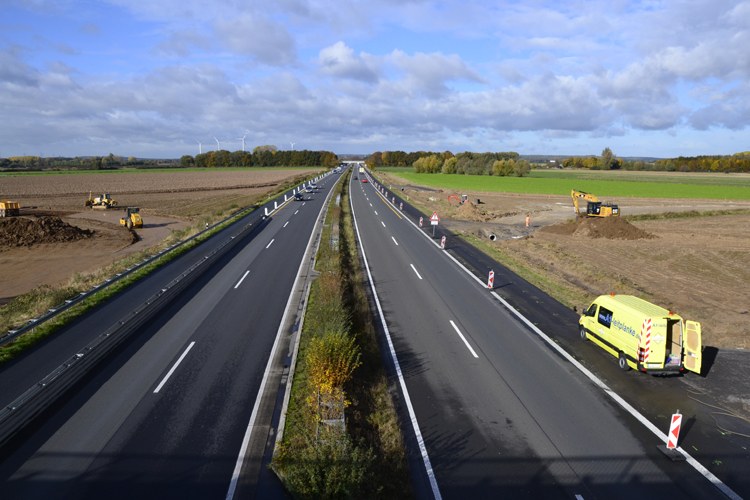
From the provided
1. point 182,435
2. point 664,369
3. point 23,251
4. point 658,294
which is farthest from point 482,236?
point 23,251

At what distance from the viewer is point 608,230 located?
35.1m

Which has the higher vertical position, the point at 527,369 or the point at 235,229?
the point at 235,229

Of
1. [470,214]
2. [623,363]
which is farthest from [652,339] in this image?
[470,214]

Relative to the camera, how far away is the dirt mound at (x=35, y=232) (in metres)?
33.0

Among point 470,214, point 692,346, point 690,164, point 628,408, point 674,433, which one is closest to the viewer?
point 674,433

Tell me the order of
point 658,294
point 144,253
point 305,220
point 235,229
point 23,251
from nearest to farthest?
point 658,294, point 144,253, point 23,251, point 235,229, point 305,220

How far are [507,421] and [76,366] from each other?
39.7ft

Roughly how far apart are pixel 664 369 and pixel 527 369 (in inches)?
153

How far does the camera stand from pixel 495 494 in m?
7.97

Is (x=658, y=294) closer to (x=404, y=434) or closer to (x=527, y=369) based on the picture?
(x=527, y=369)

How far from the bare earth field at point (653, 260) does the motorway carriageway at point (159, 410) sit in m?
15.4

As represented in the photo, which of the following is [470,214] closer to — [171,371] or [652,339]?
[652,339]

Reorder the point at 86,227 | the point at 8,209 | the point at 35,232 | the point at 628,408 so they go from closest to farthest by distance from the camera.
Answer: the point at 628,408
the point at 35,232
the point at 86,227
the point at 8,209

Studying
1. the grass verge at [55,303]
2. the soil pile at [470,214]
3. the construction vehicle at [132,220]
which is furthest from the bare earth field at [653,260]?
the construction vehicle at [132,220]
